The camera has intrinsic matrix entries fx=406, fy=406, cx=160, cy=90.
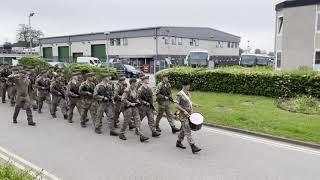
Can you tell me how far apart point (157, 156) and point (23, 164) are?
2.83m

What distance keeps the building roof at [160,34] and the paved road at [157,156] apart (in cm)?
3849

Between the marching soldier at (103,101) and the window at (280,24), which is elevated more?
the window at (280,24)

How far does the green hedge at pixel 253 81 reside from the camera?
1623cm

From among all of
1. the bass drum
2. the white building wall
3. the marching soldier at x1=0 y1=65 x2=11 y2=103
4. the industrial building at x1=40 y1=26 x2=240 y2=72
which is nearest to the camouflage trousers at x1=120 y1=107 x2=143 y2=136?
the bass drum

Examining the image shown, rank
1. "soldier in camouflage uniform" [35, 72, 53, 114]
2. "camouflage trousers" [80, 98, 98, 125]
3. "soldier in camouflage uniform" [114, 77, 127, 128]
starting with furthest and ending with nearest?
A: "soldier in camouflage uniform" [35, 72, 53, 114], "camouflage trousers" [80, 98, 98, 125], "soldier in camouflage uniform" [114, 77, 127, 128]

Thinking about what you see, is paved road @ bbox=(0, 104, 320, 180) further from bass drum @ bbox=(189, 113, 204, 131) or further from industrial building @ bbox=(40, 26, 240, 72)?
industrial building @ bbox=(40, 26, 240, 72)

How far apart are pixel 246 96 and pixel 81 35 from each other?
4445cm

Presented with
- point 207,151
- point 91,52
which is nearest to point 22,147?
point 207,151

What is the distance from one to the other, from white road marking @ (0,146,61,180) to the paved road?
15cm

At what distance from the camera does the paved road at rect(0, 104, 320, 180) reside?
776cm

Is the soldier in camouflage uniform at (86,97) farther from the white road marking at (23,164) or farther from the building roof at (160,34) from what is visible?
the building roof at (160,34)

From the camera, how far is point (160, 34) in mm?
48938

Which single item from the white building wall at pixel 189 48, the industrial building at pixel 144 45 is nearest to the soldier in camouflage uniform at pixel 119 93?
the industrial building at pixel 144 45

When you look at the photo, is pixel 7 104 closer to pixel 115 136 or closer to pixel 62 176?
pixel 115 136
